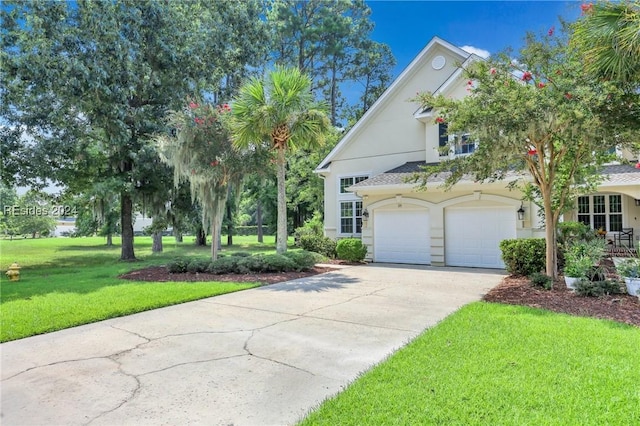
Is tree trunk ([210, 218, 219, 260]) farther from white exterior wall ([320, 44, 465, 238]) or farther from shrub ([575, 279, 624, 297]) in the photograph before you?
shrub ([575, 279, 624, 297])

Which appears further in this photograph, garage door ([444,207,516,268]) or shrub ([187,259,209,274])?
garage door ([444,207,516,268])

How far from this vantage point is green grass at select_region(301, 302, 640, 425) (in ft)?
10.0

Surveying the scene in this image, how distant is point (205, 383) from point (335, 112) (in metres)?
31.5

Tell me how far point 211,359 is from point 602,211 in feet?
56.0

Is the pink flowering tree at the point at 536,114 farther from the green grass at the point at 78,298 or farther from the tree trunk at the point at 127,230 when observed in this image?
the tree trunk at the point at 127,230

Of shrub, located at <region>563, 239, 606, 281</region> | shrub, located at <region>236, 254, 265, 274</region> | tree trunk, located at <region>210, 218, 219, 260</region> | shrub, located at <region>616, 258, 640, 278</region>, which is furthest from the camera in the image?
tree trunk, located at <region>210, 218, 219, 260</region>

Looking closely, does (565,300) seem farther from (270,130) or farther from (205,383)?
(270,130)

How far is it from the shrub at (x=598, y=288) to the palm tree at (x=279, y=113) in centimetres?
791

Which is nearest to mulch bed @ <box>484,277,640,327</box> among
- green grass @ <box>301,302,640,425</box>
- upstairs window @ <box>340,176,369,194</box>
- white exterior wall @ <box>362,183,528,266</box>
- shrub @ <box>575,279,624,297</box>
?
shrub @ <box>575,279,624,297</box>

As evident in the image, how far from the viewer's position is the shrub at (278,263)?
1152cm

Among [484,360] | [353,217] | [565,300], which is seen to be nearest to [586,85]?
[565,300]

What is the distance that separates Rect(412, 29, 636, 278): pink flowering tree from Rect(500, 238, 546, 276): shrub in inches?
62.3

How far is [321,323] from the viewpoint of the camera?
6039mm

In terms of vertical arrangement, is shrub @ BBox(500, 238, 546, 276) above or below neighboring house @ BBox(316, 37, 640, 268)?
below
